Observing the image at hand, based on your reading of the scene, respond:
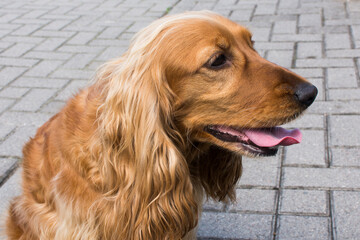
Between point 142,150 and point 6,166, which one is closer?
point 142,150

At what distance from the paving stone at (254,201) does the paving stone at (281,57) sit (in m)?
1.92

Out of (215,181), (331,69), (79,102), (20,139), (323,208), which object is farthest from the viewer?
(331,69)

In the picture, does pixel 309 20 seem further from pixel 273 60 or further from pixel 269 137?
pixel 269 137

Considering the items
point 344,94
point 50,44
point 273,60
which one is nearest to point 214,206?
point 344,94

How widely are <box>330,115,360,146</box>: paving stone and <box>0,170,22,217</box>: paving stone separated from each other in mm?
2093

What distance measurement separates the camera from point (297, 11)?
6.21 m

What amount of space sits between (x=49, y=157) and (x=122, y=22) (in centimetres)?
397

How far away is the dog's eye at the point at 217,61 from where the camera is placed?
2105 millimetres

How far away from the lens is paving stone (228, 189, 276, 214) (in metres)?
2.97

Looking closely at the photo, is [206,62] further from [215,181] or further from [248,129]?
[215,181]

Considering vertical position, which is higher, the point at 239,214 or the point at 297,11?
the point at 239,214

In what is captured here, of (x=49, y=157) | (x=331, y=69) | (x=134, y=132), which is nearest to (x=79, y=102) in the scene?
(x=49, y=157)

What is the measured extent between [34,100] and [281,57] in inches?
90.5

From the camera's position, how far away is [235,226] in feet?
Result: 9.41
